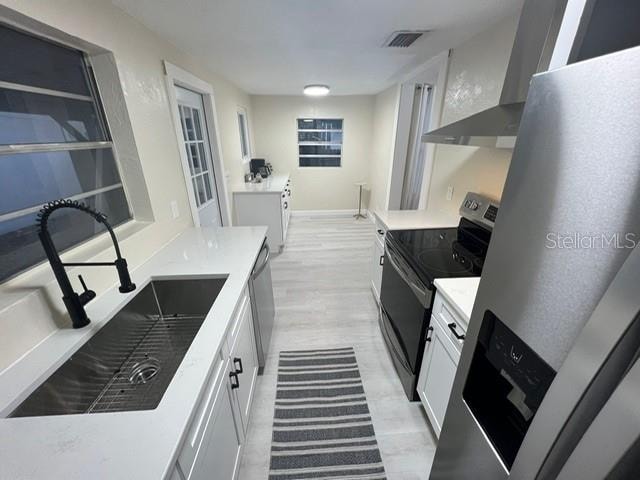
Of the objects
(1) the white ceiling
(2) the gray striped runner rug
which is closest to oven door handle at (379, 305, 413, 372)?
(2) the gray striped runner rug

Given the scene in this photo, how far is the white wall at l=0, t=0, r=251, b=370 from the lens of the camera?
870 millimetres

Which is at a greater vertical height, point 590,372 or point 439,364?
point 590,372

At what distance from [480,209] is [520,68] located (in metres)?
0.98

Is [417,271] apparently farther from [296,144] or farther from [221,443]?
[296,144]

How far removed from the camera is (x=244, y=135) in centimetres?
435

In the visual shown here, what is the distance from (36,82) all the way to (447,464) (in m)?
2.25

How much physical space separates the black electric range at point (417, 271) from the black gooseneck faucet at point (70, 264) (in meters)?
1.39

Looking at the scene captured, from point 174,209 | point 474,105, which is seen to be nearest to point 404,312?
point 474,105

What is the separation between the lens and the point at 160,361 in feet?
3.89

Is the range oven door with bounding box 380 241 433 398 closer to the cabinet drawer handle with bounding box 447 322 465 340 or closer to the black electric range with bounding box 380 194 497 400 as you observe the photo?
the black electric range with bounding box 380 194 497 400

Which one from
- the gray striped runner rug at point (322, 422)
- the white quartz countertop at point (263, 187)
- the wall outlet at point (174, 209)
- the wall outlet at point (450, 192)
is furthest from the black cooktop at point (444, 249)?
the white quartz countertop at point (263, 187)

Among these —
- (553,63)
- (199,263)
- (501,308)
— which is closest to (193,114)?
(199,263)

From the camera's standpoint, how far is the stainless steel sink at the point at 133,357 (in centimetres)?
87

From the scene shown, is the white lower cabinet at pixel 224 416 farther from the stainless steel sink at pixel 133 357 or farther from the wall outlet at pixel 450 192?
the wall outlet at pixel 450 192
